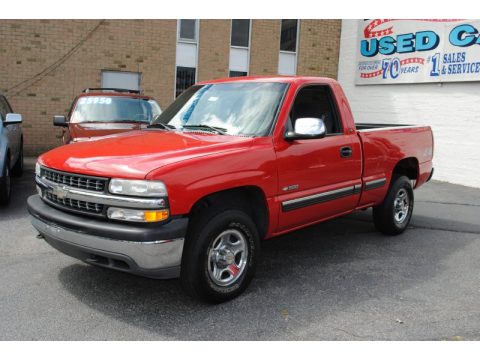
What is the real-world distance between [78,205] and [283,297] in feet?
6.07

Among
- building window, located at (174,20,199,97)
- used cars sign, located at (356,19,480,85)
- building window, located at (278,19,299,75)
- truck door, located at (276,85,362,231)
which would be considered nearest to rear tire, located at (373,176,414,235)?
truck door, located at (276,85,362,231)

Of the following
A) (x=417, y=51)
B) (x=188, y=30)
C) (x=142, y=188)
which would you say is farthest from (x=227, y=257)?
(x=188, y=30)

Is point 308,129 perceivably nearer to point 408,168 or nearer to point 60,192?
point 60,192

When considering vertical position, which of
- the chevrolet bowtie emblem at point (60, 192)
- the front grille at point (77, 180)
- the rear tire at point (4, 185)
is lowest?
the rear tire at point (4, 185)

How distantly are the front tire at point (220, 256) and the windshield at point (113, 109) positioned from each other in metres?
5.11

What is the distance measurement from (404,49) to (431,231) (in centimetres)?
809

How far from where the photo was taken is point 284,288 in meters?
4.23

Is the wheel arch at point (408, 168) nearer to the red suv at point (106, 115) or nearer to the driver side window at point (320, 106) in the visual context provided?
the driver side window at point (320, 106)

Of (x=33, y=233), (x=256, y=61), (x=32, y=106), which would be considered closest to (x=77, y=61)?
(x=32, y=106)

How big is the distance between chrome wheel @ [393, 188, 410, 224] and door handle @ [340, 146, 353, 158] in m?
1.41

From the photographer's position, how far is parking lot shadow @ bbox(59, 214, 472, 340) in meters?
3.47

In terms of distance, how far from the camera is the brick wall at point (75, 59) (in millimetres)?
13141

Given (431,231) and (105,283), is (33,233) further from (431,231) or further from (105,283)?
(431,231)

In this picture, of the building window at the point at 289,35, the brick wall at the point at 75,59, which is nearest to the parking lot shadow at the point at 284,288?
the brick wall at the point at 75,59
